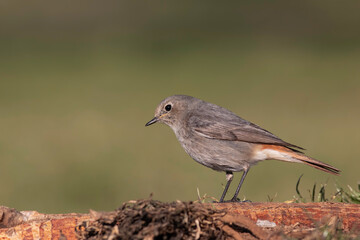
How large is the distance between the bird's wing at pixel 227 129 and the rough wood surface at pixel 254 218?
199cm

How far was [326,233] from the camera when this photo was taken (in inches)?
136

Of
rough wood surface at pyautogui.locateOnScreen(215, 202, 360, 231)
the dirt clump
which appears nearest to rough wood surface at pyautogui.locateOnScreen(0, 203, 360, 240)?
rough wood surface at pyautogui.locateOnScreen(215, 202, 360, 231)

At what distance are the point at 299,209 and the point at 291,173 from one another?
666 cm

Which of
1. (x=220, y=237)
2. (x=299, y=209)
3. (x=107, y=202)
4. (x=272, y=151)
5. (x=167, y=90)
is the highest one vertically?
(x=167, y=90)


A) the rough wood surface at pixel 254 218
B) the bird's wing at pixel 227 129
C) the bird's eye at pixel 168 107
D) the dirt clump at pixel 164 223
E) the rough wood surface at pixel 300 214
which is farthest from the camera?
the bird's eye at pixel 168 107

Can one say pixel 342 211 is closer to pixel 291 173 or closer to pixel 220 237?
pixel 220 237

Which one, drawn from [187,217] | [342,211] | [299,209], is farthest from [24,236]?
[342,211]

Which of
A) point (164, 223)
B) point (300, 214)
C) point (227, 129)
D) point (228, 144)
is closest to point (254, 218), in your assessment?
point (300, 214)

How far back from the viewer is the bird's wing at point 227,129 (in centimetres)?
613

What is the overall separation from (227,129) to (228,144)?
24 cm

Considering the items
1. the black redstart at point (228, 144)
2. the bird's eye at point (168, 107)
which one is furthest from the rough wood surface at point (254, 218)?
the bird's eye at point (168, 107)

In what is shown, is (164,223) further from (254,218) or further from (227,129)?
(227,129)

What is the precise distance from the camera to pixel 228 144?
610 cm

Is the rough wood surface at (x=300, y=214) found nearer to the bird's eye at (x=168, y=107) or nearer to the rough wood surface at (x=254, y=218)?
the rough wood surface at (x=254, y=218)
